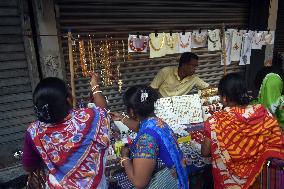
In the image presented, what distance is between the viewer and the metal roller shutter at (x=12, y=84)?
4.53 m

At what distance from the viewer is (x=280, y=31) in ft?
28.3

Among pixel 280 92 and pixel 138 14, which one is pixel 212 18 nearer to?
pixel 138 14

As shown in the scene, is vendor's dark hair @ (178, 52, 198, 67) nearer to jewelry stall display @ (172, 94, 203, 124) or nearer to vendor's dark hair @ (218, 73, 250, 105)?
jewelry stall display @ (172, 94, 203, 124)

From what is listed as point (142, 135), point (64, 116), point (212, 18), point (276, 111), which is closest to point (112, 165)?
point (142, 135)

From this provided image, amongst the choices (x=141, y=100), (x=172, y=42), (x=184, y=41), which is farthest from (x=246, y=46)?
(x=141, y=100)

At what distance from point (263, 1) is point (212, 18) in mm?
2012

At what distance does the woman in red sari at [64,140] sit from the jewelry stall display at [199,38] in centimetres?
336

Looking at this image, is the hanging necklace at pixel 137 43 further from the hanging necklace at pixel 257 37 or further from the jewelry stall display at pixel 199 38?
the hanging necklace at pixel 257 37

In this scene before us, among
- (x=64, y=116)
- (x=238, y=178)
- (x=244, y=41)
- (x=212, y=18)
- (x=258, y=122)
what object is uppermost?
(x=212, y=18)

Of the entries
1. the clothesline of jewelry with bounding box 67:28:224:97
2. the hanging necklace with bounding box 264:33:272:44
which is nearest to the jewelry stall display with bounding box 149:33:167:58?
the clothesline of jewelry with bounding box 67:28:224:97

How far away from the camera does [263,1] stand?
7.62 metres

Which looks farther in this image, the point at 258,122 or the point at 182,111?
the point at 182,111

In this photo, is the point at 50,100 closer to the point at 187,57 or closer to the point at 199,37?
the point at 187,57

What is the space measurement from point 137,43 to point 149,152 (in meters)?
2.73
